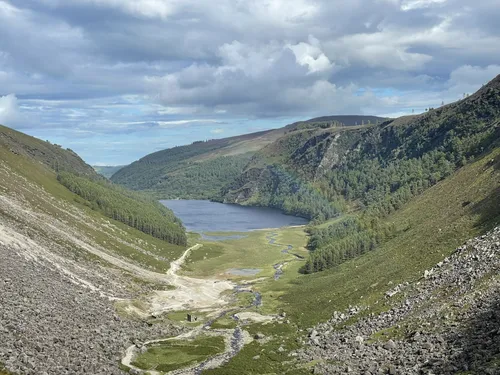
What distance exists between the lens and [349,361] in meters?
62.9

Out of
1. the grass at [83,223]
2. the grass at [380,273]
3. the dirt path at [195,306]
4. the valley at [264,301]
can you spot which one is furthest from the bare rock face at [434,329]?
the grass at [83,223]

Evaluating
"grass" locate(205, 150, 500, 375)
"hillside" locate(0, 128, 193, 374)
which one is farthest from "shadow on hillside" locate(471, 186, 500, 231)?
"hillside" locate(0, 128, 193, 374)

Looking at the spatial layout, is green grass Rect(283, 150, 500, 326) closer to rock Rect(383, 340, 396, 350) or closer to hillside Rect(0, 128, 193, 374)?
rock Rect(383, 340, 396, 350)

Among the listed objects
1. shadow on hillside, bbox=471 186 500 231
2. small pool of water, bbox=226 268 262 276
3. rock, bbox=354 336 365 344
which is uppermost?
shadow on hillside, bbox=471 186 500 231

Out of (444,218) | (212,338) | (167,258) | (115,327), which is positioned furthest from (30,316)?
(167,258)

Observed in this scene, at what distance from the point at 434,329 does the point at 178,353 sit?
44798 millimetres

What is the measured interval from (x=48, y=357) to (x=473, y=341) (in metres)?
51.4

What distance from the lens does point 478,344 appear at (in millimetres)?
50594

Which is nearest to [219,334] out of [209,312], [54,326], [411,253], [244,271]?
[209,312]

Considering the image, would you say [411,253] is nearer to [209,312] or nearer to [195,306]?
[209,312]

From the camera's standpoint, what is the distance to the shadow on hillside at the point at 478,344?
45281 millimetres

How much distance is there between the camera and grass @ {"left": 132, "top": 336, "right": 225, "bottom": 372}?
248ft

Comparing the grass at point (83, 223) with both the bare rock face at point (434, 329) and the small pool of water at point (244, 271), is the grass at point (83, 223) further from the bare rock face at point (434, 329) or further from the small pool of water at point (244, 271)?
the bare rock face at point (434, 329)

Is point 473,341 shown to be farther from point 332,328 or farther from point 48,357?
point 48,357
